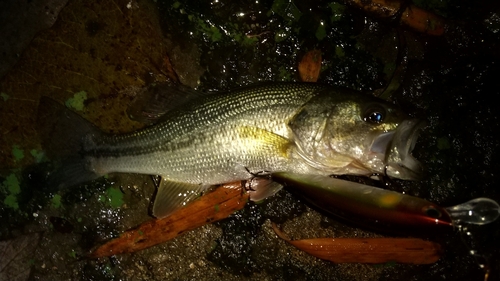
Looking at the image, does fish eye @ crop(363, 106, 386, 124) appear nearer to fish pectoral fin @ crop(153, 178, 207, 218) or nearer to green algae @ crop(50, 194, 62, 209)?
fish pectoral fin @ crop(153, 178, 207, 218)

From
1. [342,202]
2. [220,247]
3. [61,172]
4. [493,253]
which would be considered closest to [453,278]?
[493,253]

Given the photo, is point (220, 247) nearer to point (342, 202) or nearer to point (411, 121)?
point (342, 202)

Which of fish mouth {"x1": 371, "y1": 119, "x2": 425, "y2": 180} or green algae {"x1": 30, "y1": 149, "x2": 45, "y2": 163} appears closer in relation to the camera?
fish mouth {"x1": 371, "y1": 119, "x2": 425, "y2": 180}

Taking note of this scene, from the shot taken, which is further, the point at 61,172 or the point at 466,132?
the point at 466,132

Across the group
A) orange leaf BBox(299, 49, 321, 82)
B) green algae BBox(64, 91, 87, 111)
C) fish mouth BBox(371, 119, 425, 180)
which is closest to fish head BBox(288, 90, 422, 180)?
fish mouth BBox(371, 119, 425, 180)

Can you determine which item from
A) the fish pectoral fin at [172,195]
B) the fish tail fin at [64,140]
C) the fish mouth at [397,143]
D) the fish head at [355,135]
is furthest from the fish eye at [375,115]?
the fish tail fin at [64,140]

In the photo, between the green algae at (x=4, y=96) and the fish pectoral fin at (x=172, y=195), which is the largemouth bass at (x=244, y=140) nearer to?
the fish pectoral fin at (x=172, y=195)

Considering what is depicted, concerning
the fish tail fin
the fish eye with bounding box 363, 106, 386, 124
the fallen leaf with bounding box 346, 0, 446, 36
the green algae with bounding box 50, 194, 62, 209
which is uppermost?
the fallen leaf with bounding box 346, 0, 446, 36
